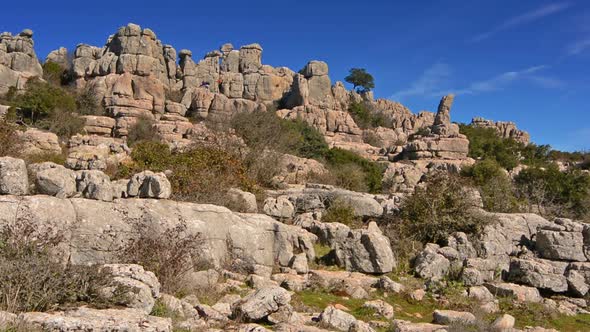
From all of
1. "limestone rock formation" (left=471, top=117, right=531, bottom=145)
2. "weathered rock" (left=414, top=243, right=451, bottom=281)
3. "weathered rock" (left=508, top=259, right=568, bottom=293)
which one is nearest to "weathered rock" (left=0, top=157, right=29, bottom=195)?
"weathered rock" (left=414, top=243, right=451, bottom=281)

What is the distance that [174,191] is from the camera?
11.0 m

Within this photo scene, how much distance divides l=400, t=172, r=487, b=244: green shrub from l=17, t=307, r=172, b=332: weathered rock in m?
8.91

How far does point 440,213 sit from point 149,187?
7.88 metres

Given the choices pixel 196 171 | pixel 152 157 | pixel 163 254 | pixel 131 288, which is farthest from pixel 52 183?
pixel 152 157

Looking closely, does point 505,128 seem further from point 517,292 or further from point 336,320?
point 336,320

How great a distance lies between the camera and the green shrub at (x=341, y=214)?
13.6m

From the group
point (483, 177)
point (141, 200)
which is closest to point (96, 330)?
point (141, 200)

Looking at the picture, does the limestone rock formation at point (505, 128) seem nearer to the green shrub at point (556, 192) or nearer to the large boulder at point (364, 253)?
the green shrub at point (556, 192)

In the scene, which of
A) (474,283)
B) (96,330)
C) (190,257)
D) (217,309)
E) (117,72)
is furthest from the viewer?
(117,72)

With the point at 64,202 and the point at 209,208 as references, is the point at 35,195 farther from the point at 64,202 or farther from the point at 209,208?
the point at 209,208

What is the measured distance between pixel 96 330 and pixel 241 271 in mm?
4667

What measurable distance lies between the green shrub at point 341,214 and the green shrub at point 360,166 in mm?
8782

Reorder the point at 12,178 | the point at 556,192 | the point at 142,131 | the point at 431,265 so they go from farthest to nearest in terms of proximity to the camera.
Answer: the point at 142,131, the point at 556,192, the point at 431,265, the point at 12,178

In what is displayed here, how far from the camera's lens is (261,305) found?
6.21 meters
